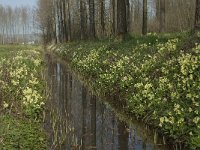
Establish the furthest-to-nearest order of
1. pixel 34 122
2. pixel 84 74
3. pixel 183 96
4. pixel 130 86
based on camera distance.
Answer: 1. pixel 84 74
2. pixel 130 86
3. pixel 34 122
4. pixel 183 96

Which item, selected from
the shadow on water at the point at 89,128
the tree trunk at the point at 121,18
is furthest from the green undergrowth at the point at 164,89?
the tree trunk at the point at 121,18

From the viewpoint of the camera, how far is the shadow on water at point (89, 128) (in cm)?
799

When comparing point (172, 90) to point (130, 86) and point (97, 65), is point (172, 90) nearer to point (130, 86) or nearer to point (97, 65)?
point (130, 86)

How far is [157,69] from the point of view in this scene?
32.9 feet

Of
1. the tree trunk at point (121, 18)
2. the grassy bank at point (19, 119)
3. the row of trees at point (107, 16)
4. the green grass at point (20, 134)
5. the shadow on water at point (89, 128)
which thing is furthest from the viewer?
the row of trees at point (107, 16)

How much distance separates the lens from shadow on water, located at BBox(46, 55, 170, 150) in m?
7.99

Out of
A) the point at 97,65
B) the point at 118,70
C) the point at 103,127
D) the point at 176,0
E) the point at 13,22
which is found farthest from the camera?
the point at 13,22

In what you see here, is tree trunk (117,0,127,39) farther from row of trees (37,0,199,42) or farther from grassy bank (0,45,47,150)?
grassy bank (0,45,47,150)

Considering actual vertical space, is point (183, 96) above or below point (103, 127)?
above

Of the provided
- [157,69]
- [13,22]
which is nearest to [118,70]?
[157,69]

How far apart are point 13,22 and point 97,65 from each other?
416ft

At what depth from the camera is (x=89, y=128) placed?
940cm

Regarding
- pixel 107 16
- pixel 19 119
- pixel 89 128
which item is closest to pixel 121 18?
pixel 89 128

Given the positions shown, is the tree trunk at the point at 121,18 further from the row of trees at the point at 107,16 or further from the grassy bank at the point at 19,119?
the grassy bank at the point at 19,119
